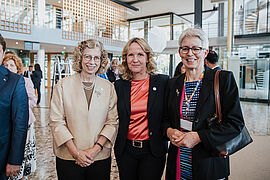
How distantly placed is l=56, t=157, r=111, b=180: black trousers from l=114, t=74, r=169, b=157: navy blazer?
17cm

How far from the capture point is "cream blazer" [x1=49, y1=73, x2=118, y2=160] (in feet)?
5.27

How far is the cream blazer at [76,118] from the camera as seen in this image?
1.61 m

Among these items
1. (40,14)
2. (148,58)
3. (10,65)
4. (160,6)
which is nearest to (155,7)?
(160,6)

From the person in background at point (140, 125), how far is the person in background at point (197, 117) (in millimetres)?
112

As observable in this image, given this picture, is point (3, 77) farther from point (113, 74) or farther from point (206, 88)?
point (113, 74)

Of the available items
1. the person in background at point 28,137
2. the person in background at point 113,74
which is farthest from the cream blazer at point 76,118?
the person in background at point 113,74

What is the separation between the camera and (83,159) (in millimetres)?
1549

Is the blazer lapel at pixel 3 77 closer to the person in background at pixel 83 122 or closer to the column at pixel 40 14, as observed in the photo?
the person in background at pixel 83 122

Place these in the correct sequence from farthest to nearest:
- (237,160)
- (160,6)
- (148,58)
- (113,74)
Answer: (160,6) < (113,74) < (237,160) < (148,58)

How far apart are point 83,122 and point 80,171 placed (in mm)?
373

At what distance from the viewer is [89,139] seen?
163cm

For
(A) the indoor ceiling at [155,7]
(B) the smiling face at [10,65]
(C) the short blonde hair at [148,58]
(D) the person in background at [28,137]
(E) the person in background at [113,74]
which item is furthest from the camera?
(A) the indoor ceiling at [155,7]

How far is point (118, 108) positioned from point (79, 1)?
1090cm

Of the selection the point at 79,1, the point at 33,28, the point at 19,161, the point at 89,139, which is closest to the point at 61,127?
the point at 89,139
